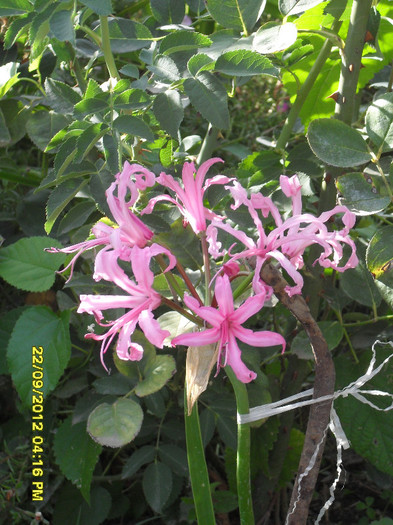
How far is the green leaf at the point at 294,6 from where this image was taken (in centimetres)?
74

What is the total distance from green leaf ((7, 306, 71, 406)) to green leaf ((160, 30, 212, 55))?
457 millimetres

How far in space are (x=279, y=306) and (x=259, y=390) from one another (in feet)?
0.61

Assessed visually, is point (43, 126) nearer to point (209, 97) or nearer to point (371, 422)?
point (209, 97)

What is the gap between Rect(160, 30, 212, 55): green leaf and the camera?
2.44ft

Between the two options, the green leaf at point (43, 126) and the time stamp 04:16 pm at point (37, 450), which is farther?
the time stamp 04:16 pm at point (37, 450)

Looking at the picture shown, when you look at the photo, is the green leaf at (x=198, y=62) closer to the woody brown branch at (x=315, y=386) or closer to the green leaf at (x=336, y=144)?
the green leaf at (x=336, y=144)

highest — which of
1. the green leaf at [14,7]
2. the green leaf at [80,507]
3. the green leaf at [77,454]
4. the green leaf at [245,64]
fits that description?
the green leaf at [14,7]

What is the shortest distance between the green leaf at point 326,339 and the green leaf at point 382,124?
0.29 m

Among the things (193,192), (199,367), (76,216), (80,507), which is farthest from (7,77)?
(80,507)

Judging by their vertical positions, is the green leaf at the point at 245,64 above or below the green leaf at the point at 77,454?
above

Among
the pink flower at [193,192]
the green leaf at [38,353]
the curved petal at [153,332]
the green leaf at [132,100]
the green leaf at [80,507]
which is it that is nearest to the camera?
the curved petal at [153,332]

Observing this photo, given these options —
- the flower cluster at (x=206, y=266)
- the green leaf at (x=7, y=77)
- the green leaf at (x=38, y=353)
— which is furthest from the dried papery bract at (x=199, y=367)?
the green leaf at (x=7, y=77)

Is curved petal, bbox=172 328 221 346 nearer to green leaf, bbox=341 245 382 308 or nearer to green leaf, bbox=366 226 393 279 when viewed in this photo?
green leaf, bbox=366 226 393 279

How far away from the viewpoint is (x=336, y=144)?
2.48ft
